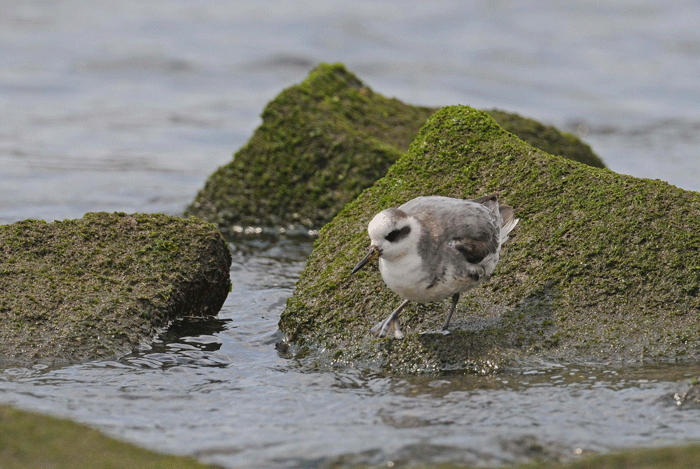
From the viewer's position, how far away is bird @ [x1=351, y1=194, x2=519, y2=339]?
624cm

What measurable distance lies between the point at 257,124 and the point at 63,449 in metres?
15.0

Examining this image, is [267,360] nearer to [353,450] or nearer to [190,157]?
[353,450]

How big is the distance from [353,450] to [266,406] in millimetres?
1099

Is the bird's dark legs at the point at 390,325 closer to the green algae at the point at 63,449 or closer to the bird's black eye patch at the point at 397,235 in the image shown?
the bird's black eye patch at the point at 397,235

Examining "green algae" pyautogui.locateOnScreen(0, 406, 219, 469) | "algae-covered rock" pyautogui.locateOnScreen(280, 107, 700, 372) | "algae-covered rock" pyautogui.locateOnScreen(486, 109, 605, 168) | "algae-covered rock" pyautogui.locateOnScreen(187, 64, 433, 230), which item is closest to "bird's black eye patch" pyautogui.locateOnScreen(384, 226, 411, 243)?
"algae-covered rock" pyautogui.locateOnScreen(280, 107, 700, 372)

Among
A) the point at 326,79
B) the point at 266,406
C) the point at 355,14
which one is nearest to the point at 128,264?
the point at 266,406

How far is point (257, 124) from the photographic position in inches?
771

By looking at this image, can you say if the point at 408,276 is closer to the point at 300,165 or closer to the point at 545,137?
the point at 300,165

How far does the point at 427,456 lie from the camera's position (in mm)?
4926

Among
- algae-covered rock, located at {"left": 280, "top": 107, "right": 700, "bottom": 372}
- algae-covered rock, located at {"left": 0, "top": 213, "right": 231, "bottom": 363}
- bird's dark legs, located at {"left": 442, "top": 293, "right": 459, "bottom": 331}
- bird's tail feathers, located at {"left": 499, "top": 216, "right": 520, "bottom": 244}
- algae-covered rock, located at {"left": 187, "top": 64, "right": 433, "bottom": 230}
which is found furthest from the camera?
algae-covered rock, located at {"left": 187, "top": 64, "right": 433, "bottom": 230}

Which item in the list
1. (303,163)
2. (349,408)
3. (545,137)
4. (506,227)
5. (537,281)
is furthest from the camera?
(545,137)

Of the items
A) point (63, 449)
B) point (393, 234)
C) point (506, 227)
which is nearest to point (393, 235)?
point (393, 234)

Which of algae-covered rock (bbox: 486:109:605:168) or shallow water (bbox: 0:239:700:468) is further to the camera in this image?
algae-covered rock (bbox: 486:109:605:168)

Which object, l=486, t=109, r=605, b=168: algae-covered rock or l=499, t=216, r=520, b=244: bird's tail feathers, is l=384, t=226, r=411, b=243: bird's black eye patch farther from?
l=486, t=109, r=605, b=168: algae-covered rock
